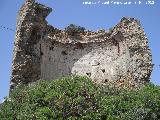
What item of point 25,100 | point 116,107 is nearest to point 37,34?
point 25,100

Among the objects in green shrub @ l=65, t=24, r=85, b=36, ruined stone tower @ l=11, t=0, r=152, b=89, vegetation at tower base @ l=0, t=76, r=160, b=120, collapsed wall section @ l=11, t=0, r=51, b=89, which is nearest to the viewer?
vegetation at tower base @ l=0, t=76, r=160, b=120

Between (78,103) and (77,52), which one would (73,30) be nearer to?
(77,52)

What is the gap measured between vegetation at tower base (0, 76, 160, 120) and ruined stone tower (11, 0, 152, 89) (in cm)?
398

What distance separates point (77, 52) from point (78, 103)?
8.86 meters

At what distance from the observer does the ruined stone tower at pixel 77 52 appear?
79.6ft

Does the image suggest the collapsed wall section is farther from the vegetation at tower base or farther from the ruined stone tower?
the vegetation at tower base

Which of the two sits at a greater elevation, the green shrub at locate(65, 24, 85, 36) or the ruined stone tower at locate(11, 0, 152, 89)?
the green shrub at locate(65, 24, 85, 36)

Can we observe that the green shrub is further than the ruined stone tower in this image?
Yes

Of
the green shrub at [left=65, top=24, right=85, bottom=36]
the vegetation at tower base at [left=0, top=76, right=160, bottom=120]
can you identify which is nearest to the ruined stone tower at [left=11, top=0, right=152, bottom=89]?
the green shrub at [left=65, top=24, right=85, bottom=36]

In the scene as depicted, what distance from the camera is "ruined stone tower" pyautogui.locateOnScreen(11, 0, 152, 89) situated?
955 inches

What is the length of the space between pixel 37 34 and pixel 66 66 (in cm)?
245

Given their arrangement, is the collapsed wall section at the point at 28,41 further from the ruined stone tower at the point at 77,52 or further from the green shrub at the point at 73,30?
the green shrub at the point at 73,30

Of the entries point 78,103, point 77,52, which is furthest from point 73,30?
point 78,103

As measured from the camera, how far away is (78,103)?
18.6 meters
